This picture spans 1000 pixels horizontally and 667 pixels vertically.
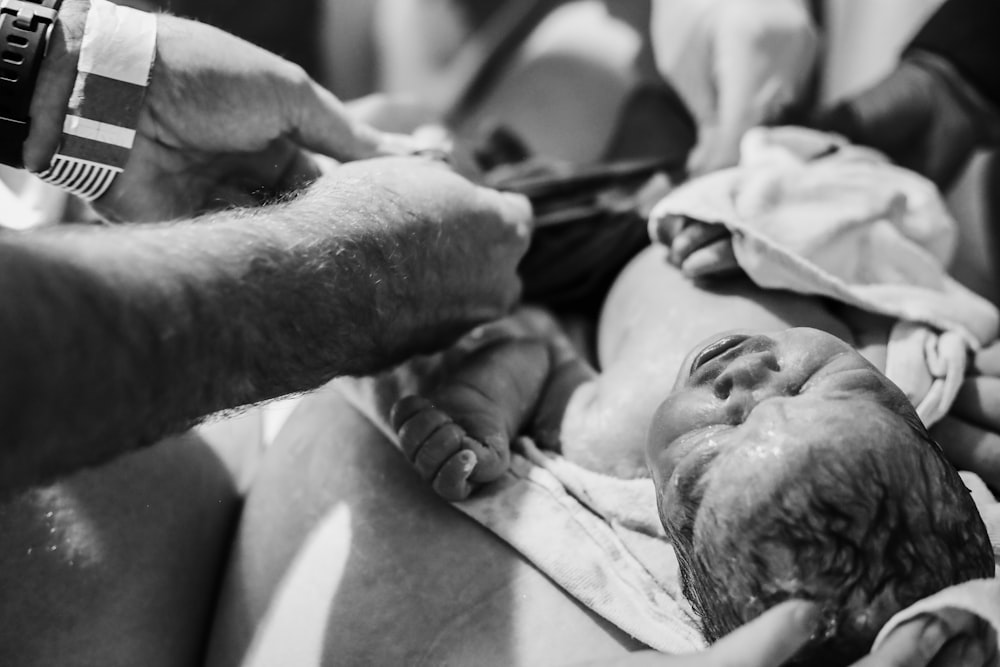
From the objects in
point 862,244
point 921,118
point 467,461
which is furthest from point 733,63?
point 467,461

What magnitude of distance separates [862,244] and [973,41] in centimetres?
62

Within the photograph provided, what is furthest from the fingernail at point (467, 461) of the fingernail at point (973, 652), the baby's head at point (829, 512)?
the fingernail at point (973, 652)

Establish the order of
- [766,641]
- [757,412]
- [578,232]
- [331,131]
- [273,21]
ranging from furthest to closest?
1. [273,21]
2. [578,232]
3. [331,131]
4. [757,412]
5. [766,641]

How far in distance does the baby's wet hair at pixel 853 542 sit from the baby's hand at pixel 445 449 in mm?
318

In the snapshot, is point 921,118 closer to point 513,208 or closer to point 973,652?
point 513,208

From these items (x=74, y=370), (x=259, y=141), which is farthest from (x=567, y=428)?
(x=74, y=370)

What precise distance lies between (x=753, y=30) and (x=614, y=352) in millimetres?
636

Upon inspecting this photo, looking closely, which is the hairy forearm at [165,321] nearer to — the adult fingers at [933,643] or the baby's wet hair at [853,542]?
the baby's wet hair at [853,542]

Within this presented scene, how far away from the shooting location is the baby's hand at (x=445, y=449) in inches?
35.6

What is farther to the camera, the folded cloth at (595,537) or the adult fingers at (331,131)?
the adult fingers at (331,131)

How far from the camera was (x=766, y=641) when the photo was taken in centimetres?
59

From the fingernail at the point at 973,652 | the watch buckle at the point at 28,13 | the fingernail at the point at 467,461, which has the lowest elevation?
the fingernail at the point at 467,461

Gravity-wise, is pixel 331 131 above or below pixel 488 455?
above

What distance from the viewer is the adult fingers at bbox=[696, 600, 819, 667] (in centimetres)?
58
